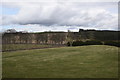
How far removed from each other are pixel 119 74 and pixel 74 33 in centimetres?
2992

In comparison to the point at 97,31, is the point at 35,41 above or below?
below

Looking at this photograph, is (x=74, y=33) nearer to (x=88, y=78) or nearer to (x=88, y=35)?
(x=88, y=35)

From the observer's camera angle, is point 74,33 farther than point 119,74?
Yes

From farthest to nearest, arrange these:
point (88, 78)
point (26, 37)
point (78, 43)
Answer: point (26, 37) → point (78, 43) → point (88, 78)

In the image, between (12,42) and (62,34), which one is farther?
(62,34)

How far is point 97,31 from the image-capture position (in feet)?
128

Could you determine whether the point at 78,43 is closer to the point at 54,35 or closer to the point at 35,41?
the point at 54,35

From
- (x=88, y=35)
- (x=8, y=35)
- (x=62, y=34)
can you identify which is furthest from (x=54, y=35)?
(x=8, y=35)

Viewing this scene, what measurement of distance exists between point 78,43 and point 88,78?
87.8 ft

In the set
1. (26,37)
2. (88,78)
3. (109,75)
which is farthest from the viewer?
(26,37)

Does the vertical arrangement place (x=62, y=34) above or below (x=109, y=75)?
above

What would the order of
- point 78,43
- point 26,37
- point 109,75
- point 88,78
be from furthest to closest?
point 26,37, point 78,43, point 109,75, point 88,78

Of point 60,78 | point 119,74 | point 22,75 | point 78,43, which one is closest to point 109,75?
point 119,74

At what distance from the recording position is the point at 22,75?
353 inches
